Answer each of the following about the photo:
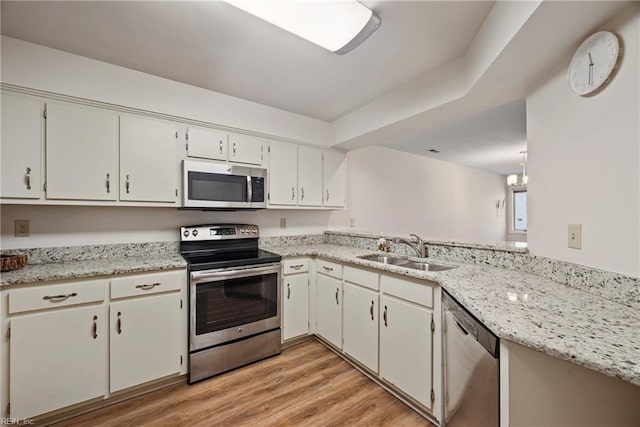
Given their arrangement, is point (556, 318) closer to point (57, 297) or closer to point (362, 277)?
point (362, 277)

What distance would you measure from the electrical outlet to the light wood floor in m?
1.30

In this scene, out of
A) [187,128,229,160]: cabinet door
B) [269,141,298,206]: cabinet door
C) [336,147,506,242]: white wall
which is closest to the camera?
[187,128,229,160]: cabinet door

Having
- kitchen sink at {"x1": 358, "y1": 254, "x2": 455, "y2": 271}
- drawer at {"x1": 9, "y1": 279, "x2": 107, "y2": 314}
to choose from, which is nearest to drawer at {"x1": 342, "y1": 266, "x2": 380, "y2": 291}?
kitchen sink at {"x1": 358, "y1": 254, "x2": 455, "y2": 271}

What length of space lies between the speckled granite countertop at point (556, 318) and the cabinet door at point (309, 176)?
1781 mm

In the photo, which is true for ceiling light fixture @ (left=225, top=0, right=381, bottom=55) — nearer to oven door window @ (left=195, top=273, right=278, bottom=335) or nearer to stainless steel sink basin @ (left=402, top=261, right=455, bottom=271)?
stainless steel sink basin @ (left=402, top=261, right=455, bottom=271)

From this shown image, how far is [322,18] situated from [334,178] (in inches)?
77.8

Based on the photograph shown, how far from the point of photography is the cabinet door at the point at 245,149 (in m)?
2.56

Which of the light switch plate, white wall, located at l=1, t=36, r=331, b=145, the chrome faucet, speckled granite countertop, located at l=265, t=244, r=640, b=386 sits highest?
white wall, located at l=1, t=36, r=331, b=145

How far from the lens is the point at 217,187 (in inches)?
95.0

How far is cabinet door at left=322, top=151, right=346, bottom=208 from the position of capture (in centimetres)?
321

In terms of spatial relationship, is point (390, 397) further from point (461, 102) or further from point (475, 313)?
point (461, 102)

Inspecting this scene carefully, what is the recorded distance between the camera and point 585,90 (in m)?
1.24

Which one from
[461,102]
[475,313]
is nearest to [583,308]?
[475,313]

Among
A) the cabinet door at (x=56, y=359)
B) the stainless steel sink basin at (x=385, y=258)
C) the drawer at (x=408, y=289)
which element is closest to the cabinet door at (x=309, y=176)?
the stainless steel sink basin at (x=385, y=258)
